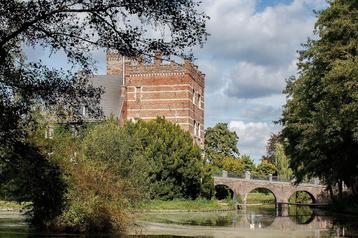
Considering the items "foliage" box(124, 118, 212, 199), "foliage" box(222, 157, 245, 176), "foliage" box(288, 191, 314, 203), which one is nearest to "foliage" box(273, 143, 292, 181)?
"foliage" box(288, 191, 314, 203)

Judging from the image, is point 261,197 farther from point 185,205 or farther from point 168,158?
point 168,158

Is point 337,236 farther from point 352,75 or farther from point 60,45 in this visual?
point 60,45

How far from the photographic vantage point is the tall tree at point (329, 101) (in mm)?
25359

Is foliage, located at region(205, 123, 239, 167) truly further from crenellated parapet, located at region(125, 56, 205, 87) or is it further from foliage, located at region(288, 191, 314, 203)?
crenellated parapet, located at region(125, 56, 205, 87)

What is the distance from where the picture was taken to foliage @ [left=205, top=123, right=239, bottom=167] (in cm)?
8431

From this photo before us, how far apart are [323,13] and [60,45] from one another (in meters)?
24.6

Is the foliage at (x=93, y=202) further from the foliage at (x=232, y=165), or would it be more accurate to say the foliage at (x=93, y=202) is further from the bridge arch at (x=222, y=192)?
the foliage at (x=232, y=165)

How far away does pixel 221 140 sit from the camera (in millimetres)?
85062

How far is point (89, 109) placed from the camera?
9.97 meters

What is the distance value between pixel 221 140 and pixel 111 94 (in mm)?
33095

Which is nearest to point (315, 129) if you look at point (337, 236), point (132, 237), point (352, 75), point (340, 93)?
point (340, 93)

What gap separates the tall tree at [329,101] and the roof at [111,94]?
18.1 m

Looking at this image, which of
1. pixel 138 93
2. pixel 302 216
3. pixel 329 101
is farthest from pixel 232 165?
pixel 329 101

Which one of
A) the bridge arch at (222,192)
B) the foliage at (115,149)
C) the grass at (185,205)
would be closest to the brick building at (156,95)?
the grass at (185,205)
